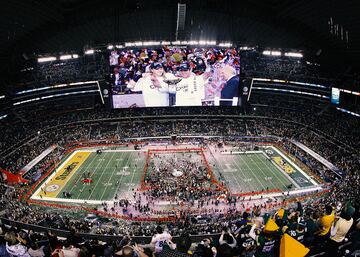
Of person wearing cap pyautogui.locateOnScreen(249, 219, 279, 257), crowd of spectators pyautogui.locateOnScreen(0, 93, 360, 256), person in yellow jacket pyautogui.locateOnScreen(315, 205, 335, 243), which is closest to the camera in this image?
person wearing cap pyautogui.locateOnScreen(249, 219, 279, 257)

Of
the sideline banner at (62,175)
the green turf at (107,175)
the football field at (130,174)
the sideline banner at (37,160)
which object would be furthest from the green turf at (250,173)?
the sideline banner at (37,160)

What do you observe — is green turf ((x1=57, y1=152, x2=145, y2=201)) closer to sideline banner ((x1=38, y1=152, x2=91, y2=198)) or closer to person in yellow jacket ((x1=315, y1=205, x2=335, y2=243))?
sideline banner ((x1=38, y1=152, x2=91, y2=198))

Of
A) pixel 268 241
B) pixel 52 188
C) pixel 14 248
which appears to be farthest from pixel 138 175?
pixel 268 241

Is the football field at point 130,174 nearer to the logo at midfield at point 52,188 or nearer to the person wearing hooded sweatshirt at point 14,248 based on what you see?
the logo at midfield at point 52,188

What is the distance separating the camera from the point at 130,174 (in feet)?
126

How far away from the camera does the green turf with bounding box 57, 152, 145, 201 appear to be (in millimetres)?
33625

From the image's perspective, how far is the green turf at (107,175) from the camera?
3362 cm

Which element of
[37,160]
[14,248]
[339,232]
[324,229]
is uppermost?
[339,232]

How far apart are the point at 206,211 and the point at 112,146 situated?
26246 mm

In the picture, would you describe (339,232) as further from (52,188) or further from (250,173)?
(52,188)

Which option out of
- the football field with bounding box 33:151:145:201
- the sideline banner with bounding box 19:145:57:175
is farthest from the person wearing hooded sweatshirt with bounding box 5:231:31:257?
the sideline banner with bounding box 19:145:57:175

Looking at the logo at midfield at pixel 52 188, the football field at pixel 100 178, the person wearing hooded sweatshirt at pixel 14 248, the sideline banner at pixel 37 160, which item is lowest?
the logo at midfield at pixel 52 188

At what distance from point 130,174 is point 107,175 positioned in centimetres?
295

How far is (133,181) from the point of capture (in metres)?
36.3
